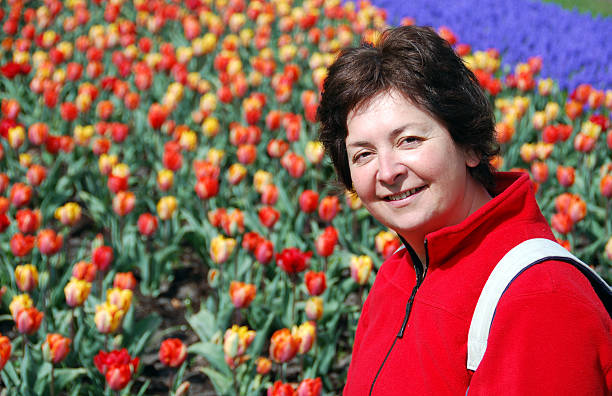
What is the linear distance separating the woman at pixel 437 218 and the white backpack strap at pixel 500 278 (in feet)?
0.09

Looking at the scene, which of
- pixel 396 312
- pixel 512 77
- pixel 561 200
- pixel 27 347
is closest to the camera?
pixel 396 312

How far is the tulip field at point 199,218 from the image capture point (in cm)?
260

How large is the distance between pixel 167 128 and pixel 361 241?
1609 mm

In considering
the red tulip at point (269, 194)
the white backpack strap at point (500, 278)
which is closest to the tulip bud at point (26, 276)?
the red tulip at point (269, 194)

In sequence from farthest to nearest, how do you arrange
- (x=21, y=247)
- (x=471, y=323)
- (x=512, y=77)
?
(x=512, y=77), (x=21, y=247), (x=471, y=323)

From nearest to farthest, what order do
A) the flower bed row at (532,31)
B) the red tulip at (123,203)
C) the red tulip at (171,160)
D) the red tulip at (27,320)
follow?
the red tulip at (27,320) → the red tulip at (123,203) → the red tulip at (171,160) → the flower bed row at (532,31)

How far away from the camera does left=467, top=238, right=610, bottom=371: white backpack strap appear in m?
1.23

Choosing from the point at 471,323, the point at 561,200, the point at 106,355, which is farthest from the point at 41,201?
the point at 471,323

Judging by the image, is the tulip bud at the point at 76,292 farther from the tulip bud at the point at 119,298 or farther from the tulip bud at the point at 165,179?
the tulip bud at the point at 165,179

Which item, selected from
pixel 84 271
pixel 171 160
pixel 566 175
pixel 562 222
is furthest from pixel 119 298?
pixel 566 175

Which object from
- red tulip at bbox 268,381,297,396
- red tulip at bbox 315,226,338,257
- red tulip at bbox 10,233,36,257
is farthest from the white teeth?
red tulip at bbox 10,233,36,257

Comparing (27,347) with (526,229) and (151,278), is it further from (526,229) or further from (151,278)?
(526,229)

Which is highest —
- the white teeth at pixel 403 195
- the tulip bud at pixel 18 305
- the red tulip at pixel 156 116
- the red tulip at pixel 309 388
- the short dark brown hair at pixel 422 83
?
the short dark brown hair at pixel 422 83

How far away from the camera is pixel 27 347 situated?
2.41m
